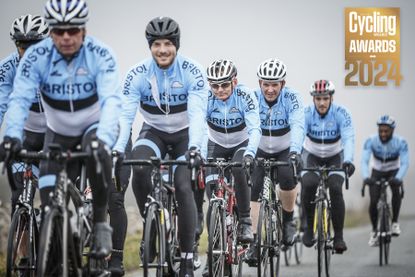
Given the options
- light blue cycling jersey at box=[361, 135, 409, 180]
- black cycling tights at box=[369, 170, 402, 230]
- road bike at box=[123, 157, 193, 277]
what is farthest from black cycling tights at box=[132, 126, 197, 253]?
light blue cycling jersey at box=[361, 135, 409, 180]

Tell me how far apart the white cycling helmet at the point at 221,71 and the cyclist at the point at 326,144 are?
2576 millimetres

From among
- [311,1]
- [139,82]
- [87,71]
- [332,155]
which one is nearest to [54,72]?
[87,71]

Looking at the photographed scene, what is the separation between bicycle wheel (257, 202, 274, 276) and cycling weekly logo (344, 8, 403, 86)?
492 inches

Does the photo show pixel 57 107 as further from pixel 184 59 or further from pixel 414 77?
pixel 414 77

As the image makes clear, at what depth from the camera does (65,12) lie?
701cm

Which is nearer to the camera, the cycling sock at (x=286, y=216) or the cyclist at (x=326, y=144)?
the cycling sock at (x=286, y=216)

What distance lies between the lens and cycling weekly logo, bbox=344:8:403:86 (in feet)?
78.6

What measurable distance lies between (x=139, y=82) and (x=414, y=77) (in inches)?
1070

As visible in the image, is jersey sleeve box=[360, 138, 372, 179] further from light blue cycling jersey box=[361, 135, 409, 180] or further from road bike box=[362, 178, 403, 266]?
road bike box=[362, 178, 403, 266]

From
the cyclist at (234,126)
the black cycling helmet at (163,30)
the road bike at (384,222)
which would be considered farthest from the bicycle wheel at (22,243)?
the road bike at (384,222)

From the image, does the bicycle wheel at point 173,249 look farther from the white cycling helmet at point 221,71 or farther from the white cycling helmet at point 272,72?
the white cycling helmet at point 272,72

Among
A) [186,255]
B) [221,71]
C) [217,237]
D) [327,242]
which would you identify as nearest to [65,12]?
[186,255]

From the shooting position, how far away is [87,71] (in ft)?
23.8

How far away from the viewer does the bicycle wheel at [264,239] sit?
1025 cm
